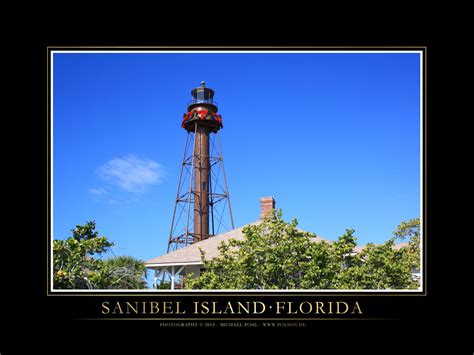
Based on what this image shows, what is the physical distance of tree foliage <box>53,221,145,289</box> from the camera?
1407 cm

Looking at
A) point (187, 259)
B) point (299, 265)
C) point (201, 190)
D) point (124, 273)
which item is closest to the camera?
point (299, 265)

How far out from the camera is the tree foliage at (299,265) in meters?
13.8

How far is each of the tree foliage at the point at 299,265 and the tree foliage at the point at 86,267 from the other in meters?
1.96

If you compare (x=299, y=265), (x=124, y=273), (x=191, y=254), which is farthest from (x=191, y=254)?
(x=299, y=265)

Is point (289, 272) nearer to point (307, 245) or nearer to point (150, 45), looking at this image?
point (307, 245)

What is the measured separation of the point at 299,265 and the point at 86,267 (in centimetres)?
585

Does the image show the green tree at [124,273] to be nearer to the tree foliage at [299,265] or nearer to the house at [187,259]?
the tree foliage at [299,265]

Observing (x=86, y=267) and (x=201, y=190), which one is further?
(x=201, y=190)

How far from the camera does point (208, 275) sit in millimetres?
14984

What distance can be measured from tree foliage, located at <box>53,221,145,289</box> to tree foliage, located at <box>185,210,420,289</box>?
196 cm

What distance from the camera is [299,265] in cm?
1390

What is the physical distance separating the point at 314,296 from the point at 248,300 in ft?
3.74

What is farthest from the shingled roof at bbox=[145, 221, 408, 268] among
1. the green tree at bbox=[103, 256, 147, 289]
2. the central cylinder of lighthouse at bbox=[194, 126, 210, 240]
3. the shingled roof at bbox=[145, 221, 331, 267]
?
the central cylinder of lighthouse at bbox=[194, 126, 210, 240]

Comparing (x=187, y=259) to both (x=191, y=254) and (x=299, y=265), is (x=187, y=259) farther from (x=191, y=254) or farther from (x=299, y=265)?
(x=299, y=265)
